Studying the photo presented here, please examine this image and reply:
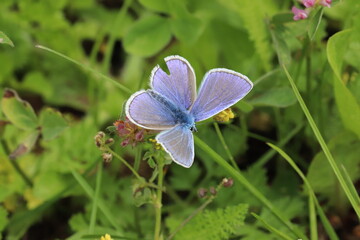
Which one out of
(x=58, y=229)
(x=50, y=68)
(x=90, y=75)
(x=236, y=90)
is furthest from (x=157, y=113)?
(x=50, y=68)

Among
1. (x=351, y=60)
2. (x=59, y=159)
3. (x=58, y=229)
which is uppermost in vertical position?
(x=351, y=60)

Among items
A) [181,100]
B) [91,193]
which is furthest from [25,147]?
[181,100]

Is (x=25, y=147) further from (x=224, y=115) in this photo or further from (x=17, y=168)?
(x=224, y=115)

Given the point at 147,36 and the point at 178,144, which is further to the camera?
the point at 147,36

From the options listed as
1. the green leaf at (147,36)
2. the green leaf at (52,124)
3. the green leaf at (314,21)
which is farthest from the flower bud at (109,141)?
the green leaf at (147,36)

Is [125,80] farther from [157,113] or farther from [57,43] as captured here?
[157,113]
